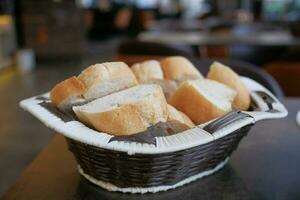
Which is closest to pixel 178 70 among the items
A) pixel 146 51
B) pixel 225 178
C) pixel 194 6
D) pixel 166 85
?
pixel 166 85

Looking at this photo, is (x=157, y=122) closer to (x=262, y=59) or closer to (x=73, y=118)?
(x=73, y=118)

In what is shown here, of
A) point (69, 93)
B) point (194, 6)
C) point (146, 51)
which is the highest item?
point (69, 93)

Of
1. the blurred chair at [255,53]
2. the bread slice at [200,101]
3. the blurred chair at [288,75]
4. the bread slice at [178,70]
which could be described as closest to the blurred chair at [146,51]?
the blurred chair at [288,75]

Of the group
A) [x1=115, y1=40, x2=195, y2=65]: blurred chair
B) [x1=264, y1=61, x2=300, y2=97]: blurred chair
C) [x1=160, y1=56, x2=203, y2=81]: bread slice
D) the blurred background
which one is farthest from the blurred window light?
[x1=160, y1=56, x2=203, y2=81]: bread slice

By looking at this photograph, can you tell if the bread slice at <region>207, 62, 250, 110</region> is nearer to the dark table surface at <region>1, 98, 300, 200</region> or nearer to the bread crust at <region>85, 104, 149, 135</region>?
the dark table surface at <region>1, 98, 300, 200</region>

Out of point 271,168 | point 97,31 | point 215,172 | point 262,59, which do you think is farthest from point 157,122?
point 97,31

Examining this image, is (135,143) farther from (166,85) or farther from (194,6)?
(194,6)
